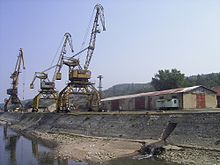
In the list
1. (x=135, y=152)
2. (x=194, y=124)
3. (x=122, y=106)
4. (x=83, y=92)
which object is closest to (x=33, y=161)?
(x=135, y=152)

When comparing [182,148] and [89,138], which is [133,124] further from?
[182,148]

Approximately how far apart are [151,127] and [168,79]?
167 ft

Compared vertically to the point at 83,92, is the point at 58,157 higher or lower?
lower

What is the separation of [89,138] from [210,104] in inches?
816

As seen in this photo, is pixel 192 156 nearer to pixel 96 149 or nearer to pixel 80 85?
pixel 96 149

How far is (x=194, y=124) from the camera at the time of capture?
28703mm

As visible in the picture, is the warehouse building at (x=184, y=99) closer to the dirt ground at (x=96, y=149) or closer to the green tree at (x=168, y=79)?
the dirt ground at (x=96, y=149)

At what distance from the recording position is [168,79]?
82.5 m

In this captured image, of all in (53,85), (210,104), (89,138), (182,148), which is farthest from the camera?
(53,85)

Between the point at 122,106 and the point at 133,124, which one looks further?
the point at 122,106

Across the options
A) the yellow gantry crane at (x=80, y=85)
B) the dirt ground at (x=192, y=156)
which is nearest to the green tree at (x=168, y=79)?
the yellow gantry crane at (x=80, y=85)

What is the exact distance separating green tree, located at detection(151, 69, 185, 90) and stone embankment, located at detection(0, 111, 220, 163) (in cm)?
3638

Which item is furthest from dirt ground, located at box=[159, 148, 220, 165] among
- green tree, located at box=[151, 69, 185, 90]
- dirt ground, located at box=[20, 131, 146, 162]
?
green tree, located at box=[151, 69, 185, 90]

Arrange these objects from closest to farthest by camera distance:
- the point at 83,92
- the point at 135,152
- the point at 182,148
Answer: the point at 182,148 → the point at 135,152 → the point at 83,92
